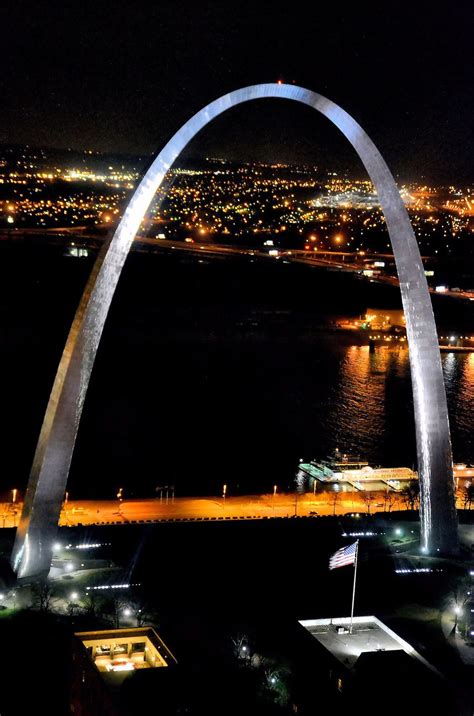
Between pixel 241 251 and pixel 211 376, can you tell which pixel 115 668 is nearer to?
pixel 211 376

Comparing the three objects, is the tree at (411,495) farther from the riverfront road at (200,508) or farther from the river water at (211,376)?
the river water at (211,376)

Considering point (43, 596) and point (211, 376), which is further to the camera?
point (211, 376)

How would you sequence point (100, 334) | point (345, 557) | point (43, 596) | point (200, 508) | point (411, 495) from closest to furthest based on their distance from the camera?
1. point (345, 557)
2. point (43, 596)
3. point (100, 334)
4. point (200, 508)
5. point (411, 495)

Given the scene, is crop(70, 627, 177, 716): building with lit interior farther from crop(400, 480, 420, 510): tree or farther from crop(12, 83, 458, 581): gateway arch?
crop(400, 480, 420, 510): tree

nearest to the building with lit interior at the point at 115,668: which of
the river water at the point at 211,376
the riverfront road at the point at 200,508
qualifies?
the riverfront road at the point at 200,508

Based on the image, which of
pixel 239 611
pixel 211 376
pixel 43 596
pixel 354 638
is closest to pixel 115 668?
pixel 43 596
